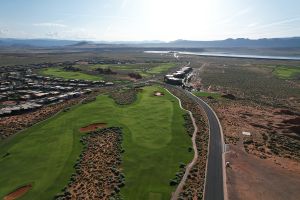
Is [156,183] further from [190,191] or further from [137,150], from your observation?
[137,150]

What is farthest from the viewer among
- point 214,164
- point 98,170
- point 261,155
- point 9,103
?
point 9,103

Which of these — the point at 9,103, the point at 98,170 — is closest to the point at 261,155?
the point at 98,170

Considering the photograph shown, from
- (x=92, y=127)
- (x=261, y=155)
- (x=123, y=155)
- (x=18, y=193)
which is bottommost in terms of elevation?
(x=18, y=193)

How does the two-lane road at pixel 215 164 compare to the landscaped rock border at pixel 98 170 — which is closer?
the two-lane road at pixel 215 164

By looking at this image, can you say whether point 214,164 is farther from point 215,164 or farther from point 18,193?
point 18,193

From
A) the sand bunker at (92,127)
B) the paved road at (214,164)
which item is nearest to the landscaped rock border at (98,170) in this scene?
the sand bunker at (92,127)

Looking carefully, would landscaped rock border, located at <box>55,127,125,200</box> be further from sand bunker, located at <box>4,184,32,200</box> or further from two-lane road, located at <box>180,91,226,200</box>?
two-lane road, located at <box>180,91,226,200</box>

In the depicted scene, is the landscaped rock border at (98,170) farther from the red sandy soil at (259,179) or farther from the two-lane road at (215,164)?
the red sandy soil at (259,179)
